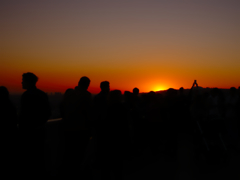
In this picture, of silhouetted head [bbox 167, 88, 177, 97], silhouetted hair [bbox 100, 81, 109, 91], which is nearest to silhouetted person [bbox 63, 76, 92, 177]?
silhouetted hair [bbox 100, 81, 109, 91]

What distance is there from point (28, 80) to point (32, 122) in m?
0.81

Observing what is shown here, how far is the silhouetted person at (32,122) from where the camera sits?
5.09m

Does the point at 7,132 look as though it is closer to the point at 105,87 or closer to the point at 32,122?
the point at 32,122

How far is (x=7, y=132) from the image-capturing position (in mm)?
5047

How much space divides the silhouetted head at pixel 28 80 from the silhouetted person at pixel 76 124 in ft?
2.51

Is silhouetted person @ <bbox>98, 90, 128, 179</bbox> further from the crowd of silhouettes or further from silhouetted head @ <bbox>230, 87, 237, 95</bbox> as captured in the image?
silhouetted head @ <bbox>230, 87, 237, 95</bbox>

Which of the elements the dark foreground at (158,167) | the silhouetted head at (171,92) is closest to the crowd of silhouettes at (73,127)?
the dark foreground at (158,167)

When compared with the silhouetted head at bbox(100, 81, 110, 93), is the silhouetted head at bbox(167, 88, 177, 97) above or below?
below

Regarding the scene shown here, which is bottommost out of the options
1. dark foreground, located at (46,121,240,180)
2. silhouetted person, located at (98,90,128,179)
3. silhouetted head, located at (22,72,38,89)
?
dark foreground, located at (46,121,240,180)

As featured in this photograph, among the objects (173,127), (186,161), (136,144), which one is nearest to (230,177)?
(186,161)

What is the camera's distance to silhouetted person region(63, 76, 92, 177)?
18.1 ft

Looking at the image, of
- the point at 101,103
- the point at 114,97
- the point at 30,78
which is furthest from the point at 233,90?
the point at 30,78

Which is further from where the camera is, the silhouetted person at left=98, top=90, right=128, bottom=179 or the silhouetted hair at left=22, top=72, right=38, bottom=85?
the silhouetted hair at left=22, top=72, right=38, bottom=85

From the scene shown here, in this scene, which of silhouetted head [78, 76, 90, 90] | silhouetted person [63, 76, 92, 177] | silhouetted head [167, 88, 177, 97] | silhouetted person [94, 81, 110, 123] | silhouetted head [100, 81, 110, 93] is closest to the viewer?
silhouetted person [94, 81, 110, 123]
